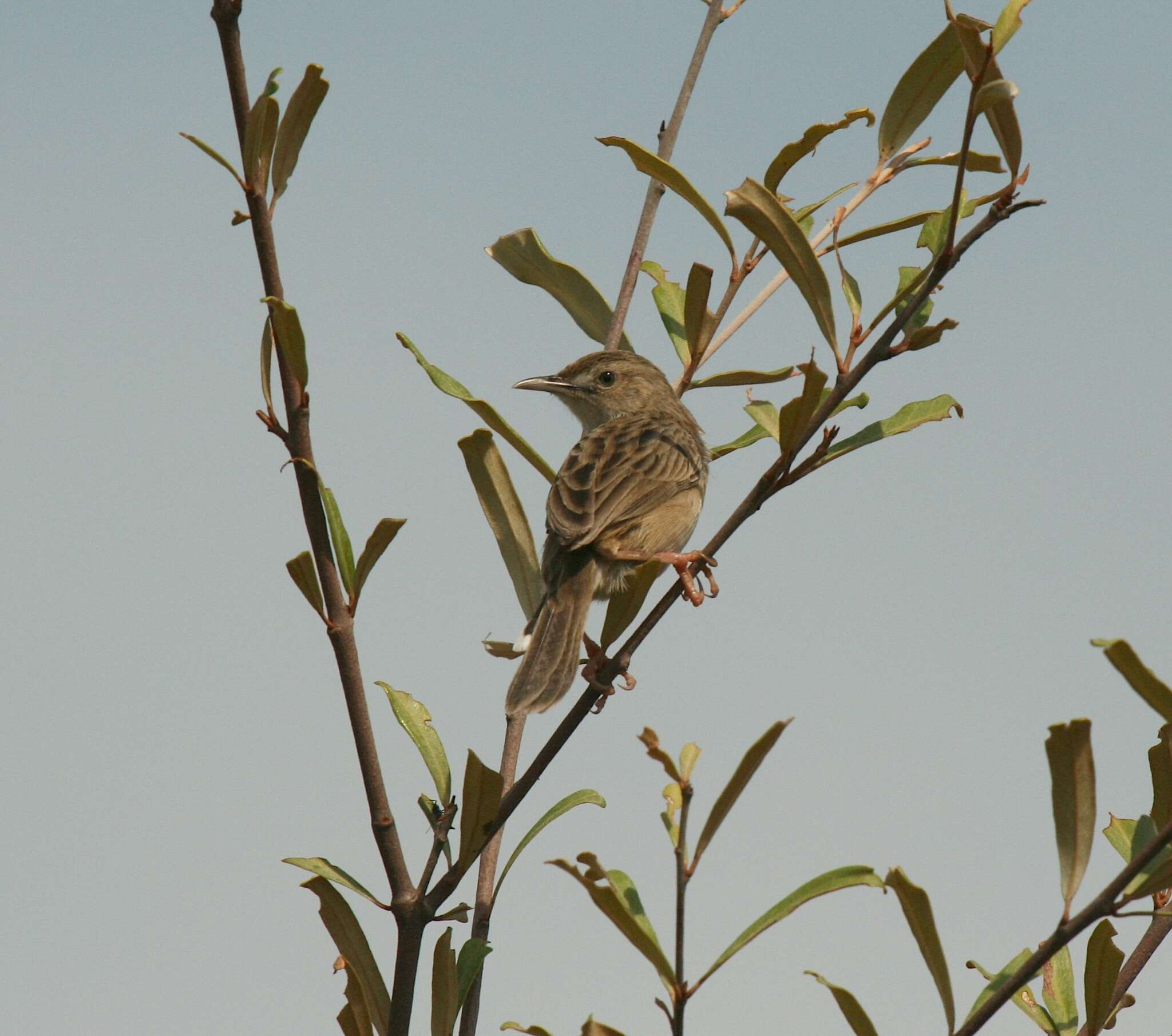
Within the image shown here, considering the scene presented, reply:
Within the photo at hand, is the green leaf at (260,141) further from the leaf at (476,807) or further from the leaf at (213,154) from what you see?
the leaf at (476,807)

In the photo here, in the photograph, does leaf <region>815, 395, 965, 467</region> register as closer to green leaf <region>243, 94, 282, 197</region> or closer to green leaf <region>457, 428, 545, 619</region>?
green leaf <region>457, 428, 545, 619</region>

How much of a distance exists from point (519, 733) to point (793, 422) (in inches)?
50.2

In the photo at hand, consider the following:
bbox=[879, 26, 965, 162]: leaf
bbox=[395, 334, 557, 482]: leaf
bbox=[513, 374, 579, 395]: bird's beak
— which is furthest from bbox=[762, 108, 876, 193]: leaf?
bbox=[513, 374, 579, 395]: bird's beak

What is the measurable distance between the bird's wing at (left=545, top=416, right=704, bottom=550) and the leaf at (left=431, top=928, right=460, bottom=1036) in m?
2.04

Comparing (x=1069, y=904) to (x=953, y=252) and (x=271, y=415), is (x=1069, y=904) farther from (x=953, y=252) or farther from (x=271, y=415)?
(x=271, y=415)

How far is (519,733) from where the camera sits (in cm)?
358

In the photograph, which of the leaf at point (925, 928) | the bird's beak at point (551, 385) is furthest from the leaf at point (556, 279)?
the bird's beak at point (551, 385)

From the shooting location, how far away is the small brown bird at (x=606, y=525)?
394cm

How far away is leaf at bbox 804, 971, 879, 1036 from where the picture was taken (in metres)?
2.38

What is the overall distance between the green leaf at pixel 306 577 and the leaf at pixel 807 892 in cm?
106

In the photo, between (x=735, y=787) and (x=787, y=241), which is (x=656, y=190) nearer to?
(x=787, y=241)

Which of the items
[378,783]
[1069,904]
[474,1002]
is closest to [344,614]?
[378,783]

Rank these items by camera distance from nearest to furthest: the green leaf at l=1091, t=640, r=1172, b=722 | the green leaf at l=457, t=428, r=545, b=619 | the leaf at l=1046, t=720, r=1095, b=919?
the green leaf at l=1091, t=640, r=1172, b=722, the leaf at l=1046, t=720, r=1095, b=919, the green leaf at l=457, t=428, r=545, b=619

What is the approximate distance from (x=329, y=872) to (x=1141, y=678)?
173 cm
